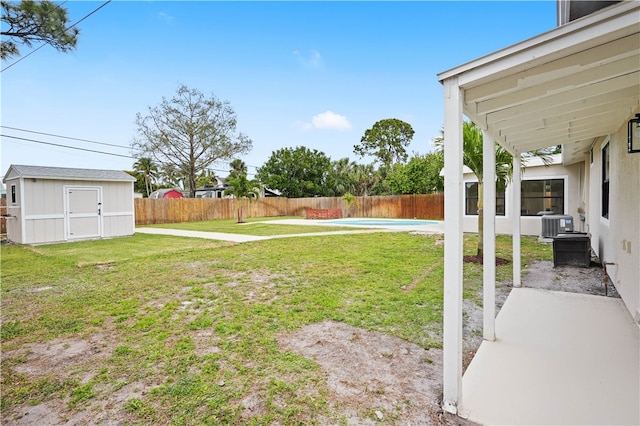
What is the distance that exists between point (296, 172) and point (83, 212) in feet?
67.8

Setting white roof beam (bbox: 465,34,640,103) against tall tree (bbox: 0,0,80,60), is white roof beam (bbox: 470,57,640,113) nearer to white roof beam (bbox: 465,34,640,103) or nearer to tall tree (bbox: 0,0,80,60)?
white roof beam (bbox: 465,34,640,103)

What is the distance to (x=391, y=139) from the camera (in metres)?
37.6

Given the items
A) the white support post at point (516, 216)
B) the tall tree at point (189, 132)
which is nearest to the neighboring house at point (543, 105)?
the white support post at point (516, 216)

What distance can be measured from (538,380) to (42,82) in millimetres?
19078

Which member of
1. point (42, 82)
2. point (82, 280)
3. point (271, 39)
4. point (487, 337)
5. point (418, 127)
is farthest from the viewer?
point (418, 127)

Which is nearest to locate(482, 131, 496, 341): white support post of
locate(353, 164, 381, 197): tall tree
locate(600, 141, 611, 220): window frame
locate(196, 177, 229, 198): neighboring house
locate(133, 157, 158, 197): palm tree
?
locate(600, 141, 611, 220): window frame

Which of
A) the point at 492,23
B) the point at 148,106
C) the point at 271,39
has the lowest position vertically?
the point at 492,23

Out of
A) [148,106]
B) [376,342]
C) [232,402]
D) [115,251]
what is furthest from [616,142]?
[148,106]

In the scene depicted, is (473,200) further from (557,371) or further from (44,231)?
(44,231)

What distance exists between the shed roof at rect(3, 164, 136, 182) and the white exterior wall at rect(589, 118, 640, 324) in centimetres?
1422

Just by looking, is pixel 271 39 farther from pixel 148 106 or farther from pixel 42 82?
pixel 148 106

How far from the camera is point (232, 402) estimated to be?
217 cm

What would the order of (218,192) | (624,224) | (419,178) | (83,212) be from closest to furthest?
(624,224) → (83,212) → (419,178) → (218,192)

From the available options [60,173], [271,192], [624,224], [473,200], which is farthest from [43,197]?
[271,192]
